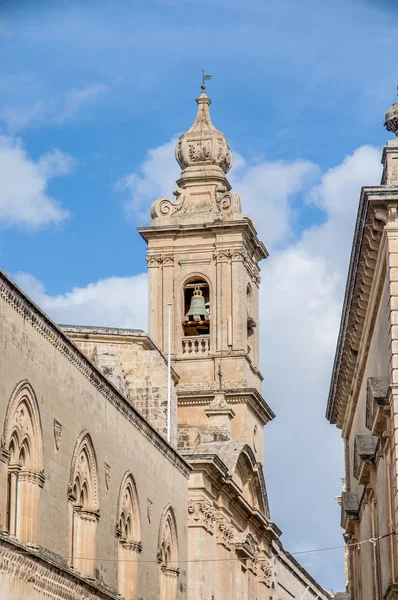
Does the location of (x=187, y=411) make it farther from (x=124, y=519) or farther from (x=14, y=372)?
(x=14, y=372)

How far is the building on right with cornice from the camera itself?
926 inches

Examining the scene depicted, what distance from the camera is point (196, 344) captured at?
5038cm

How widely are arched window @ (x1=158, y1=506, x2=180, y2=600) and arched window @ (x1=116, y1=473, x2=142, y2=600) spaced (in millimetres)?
2409

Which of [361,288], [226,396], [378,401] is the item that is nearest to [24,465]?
[378,401]

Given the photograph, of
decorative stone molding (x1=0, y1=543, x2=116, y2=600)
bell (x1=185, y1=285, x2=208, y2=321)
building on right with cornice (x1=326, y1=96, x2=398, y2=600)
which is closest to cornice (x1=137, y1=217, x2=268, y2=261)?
bell (x1=185, y1=285, x2=208, y2=321)

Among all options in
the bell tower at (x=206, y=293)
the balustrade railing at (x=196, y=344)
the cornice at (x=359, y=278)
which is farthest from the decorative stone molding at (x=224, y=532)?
the balustrade railing at (x=196, y=344)

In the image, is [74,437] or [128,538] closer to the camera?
[74,437]

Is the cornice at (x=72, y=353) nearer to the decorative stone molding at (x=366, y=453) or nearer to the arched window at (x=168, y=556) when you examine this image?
the arched window at (x=168, y=556)

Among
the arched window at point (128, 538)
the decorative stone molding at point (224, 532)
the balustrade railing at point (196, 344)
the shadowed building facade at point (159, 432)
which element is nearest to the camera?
the shadowed building facade at point (159, 432)

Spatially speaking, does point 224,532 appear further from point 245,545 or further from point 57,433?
point 57,433

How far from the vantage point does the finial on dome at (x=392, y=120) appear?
82.7ft

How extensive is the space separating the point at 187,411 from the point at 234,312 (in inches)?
157

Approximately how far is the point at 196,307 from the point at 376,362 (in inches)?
887

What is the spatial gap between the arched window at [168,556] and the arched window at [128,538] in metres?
2.41
